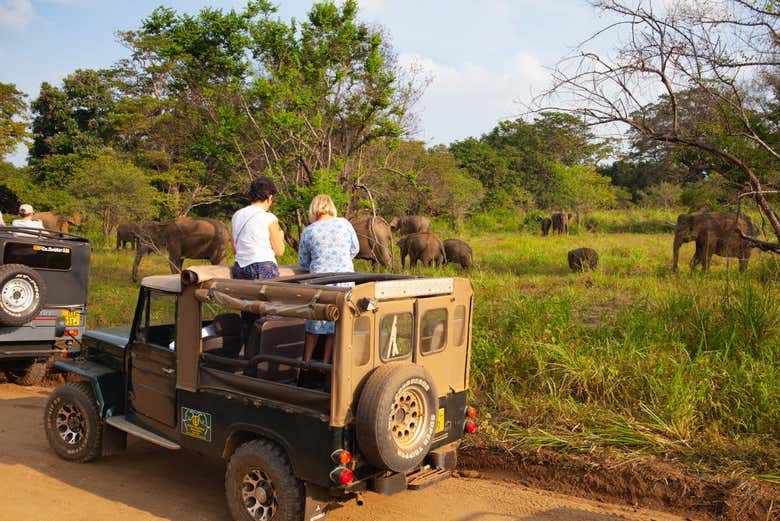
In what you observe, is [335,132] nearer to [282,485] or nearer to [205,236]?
[205,236]

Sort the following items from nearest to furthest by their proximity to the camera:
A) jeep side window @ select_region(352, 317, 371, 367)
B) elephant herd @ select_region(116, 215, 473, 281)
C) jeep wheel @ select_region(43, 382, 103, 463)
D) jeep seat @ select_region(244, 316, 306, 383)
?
1. jeep side window @ select_region(352, 317, 371, 367)
2. jeep seat @ select_region(244, 316, 306, 383)
3. jeep wheel @ select_region(43, 382, 103, 463)
4. elephant herd @ select_region(116, 215, 473, 281)

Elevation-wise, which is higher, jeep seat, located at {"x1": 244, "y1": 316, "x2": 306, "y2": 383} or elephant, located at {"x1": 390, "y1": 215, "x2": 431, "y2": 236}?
elephant, located at {"x1": 390, "y1": 215, "x2": 431, "y2": 236}

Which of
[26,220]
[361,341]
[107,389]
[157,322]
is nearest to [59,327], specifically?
[26,220]

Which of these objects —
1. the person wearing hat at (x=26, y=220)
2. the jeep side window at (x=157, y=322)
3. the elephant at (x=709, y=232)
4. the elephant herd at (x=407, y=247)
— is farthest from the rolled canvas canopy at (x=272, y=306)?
the elephant at (x=709, y=232)

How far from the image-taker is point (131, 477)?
18.6 feet

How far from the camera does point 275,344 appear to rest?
4.79 metres

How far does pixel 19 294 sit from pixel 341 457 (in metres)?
5.51

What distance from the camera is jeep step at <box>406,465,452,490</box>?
4.58 m

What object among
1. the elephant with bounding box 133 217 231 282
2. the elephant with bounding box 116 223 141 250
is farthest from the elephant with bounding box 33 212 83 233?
the elephant with bounding box 133 217 231 282

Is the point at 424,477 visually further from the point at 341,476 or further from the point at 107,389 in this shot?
the point at 107,389

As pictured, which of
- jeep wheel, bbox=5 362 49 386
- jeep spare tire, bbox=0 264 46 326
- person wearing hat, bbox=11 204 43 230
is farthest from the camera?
person wearing hat, bbox=11 204 43 230

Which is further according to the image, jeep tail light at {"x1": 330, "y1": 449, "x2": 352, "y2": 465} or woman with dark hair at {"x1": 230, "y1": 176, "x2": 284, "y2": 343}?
woman with dark hair at {"x1": 230, "y1": 176, "x2": 284, "y2": 343}

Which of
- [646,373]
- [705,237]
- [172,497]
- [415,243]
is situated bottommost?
[172,497]

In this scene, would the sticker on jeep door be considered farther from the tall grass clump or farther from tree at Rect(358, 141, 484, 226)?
tree at Rect(358, 141, 484, 226)
